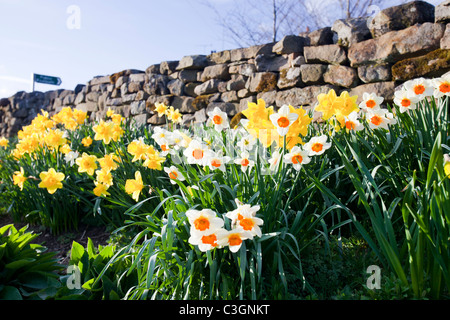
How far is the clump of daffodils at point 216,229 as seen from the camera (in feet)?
4.17

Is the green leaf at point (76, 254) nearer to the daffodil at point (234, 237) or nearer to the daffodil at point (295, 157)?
the daffodil at point (234, 237)

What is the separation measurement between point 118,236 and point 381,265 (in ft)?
5.42

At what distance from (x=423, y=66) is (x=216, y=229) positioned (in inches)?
142

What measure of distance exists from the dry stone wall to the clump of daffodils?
136 inches

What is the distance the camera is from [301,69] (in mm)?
4895

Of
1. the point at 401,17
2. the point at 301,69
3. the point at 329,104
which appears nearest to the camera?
the point at 329,104

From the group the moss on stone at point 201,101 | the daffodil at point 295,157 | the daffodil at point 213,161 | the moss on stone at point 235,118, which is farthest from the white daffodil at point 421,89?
the moss on stone at point 201,101

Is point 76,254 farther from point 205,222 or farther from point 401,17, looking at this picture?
point 401,17

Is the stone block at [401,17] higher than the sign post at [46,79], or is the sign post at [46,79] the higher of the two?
the sign post at [46,79]

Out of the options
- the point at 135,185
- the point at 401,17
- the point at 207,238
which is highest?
the point at 401,17

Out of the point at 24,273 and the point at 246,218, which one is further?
the point at 24,273

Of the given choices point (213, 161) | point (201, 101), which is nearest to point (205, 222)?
point (213, 161)
